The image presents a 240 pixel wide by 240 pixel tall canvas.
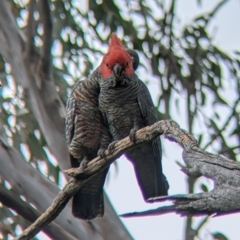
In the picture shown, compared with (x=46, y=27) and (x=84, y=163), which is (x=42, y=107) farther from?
(x=84, y=163)

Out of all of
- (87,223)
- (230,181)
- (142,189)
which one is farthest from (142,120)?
(230,181)

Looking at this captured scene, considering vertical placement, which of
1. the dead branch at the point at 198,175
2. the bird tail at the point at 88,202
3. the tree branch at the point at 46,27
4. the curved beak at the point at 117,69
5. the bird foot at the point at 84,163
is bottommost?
the dead branch at the point at 198,175

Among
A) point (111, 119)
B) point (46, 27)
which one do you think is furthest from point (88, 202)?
point (46, 27)

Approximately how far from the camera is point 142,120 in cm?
321

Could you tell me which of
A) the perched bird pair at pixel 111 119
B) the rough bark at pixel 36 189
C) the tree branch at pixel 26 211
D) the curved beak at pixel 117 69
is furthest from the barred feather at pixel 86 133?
the rough bark at pixel 36 189

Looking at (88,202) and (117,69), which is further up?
(117,69)

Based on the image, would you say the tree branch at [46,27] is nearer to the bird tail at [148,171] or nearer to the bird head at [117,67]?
the bird head at [117,67]

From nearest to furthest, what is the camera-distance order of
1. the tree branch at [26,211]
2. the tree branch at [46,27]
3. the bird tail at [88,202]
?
the bird tail at [88,202]
the tree branch at [26,211]
the tree branch at [46,27]

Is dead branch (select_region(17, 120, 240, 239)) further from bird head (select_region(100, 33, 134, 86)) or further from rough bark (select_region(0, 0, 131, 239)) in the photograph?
rough bark (select_region(0, 0, 131, 239))

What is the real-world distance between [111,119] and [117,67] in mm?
237

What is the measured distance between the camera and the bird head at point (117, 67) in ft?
10.2

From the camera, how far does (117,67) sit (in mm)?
3094

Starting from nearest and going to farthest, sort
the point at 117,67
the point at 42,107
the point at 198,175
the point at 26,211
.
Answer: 1. the point at 198,175
2. the point at 117,67
3. the point at 26,211
4. the point at 42,107

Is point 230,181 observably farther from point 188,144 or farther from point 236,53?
point 236,53
